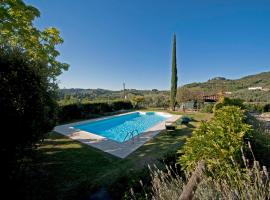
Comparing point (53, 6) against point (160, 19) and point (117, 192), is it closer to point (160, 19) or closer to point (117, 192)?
point (117, 192)

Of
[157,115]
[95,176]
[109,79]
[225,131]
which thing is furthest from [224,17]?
[109,79]

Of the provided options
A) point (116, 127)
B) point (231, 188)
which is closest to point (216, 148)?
point (231, 188)

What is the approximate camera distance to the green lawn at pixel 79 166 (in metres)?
4.74

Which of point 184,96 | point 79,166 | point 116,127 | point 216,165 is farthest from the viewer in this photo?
point 184,96

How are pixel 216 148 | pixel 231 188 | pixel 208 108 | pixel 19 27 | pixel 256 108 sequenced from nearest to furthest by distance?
1. pixel 231 188
2. pixel 216 148
3. pixel 19 27
4. pixel 208 108
5. pixel 256 108

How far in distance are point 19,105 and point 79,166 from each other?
3.19 metres

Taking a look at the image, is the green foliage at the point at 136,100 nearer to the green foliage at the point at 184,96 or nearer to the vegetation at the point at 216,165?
the green foliage at the point at 184,96

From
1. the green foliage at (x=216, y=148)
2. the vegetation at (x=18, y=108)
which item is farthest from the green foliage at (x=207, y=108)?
the vegetation at (x=18, y=108)

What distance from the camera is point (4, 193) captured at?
401 centimetres

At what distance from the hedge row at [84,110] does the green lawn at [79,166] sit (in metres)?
7.88

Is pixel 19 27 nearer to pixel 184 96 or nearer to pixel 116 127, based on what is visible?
pixel 116 127

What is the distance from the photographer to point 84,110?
19.1 metres

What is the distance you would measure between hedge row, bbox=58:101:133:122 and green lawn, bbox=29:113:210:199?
25.9 feet

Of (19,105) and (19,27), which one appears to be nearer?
(19,105)
